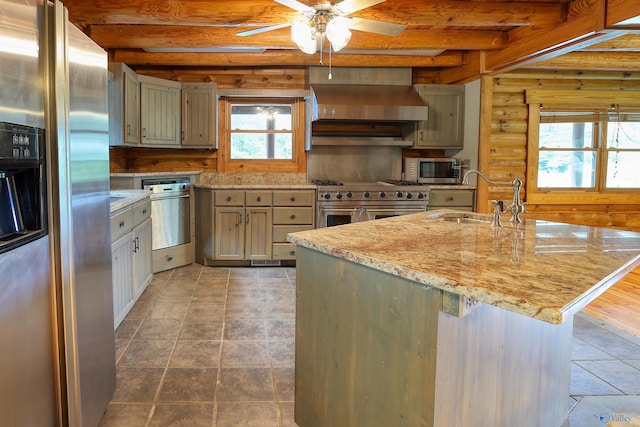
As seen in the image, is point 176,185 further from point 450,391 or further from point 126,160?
point 450,391

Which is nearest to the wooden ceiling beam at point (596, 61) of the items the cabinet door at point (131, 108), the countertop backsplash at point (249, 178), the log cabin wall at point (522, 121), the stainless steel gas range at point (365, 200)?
the log cabin wall at point (522, 121)

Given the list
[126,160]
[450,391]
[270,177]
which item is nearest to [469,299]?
[450,391]

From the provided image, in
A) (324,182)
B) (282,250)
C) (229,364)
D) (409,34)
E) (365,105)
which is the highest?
(409,34)

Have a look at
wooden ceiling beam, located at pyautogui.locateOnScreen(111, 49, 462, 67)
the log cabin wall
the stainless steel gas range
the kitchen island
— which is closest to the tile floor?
the kitchen island

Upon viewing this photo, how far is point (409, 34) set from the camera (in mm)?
4426

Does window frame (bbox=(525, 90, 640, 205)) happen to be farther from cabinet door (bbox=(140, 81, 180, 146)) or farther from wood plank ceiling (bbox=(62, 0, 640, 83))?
cabinet door (bbox=(140, 81, 180, 146))

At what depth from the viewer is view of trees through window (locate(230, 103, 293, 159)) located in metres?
5.50

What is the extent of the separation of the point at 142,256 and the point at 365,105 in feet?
9.08

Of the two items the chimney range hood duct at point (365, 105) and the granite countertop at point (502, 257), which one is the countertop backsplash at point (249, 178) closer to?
the chimney range hood duct at point (365, 105)

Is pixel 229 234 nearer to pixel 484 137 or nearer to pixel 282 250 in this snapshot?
pixel 282 250

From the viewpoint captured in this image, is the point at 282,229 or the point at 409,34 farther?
the point at 282,229

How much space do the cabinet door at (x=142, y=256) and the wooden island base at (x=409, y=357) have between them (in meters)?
2.18

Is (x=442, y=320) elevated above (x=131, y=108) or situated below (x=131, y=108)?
below

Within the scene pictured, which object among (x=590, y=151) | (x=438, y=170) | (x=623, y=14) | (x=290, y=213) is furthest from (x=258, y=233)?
(x=590, y=151)
